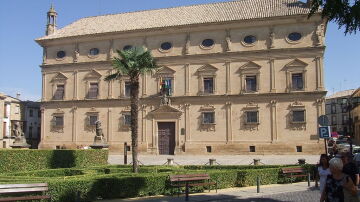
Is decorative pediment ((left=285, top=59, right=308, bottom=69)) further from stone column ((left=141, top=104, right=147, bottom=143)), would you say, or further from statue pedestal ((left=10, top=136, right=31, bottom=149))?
statue pedestal ((left=10, top=136, right=31, bottom=149))

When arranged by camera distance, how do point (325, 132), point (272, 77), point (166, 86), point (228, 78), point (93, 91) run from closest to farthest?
1. point (325, 132)
2. point (272, 77)
3. point (228, 78)
4. point (166, 86)
5. point (93, 91)

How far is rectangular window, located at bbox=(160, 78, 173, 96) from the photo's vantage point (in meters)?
41.8

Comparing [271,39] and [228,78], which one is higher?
[271,39]

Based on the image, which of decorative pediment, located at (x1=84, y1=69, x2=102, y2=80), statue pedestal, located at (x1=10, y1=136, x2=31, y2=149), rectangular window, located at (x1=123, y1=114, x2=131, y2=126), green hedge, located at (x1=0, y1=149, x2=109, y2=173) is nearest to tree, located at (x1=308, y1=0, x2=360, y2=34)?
green hedge, located at (x1=0, y1=149, x2=109, y2=173)

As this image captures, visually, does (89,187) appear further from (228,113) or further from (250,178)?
(228,113)

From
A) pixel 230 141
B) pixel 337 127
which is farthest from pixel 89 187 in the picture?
pixel 337 127

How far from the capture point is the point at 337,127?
308 ft

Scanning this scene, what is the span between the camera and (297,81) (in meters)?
38.7

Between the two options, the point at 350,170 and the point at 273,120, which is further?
the point at 273,120

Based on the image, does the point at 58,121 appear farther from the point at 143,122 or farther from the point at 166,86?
the point at 166,86

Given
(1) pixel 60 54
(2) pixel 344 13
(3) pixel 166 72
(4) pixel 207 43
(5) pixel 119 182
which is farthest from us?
(1) pixel 60 54

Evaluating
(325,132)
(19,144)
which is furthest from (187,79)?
(325,132)

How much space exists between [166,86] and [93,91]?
826 centimetres

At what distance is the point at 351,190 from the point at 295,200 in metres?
6.66
